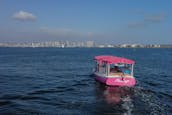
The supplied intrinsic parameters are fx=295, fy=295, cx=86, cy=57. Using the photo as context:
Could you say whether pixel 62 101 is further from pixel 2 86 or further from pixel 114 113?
pixel 2 86

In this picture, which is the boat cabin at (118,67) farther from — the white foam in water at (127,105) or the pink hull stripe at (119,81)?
the white foam in water at (127,105)

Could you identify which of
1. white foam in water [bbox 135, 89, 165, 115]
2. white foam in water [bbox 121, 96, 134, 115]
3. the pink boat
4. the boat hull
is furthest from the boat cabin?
white foam in water [bbox 121, 96, 134, 115]

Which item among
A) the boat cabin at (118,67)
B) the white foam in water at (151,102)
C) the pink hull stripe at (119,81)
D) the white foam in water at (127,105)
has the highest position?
the boat cabin at (118,67)

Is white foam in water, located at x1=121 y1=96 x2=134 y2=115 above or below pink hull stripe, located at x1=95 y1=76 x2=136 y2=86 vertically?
below

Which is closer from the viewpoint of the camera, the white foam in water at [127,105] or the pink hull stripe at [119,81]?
the white foam in water at [127,105]

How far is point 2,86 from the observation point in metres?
40.5

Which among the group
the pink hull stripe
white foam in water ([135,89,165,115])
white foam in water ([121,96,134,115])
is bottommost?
white foam in water ([135,89,165,115])

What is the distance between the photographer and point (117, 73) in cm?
4128

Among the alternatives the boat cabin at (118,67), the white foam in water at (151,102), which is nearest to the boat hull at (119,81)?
the boat cabin at (118,67)

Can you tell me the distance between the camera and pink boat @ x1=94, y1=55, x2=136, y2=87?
40.0 metres

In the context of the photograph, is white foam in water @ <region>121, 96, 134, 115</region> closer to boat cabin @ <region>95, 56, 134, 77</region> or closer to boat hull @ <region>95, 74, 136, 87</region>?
boat hull @ <region>95, 74, 136, 87</region>

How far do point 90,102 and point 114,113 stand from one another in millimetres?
4803

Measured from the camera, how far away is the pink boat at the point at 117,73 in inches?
1576

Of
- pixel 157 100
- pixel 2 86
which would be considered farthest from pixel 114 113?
pixel 2 86
